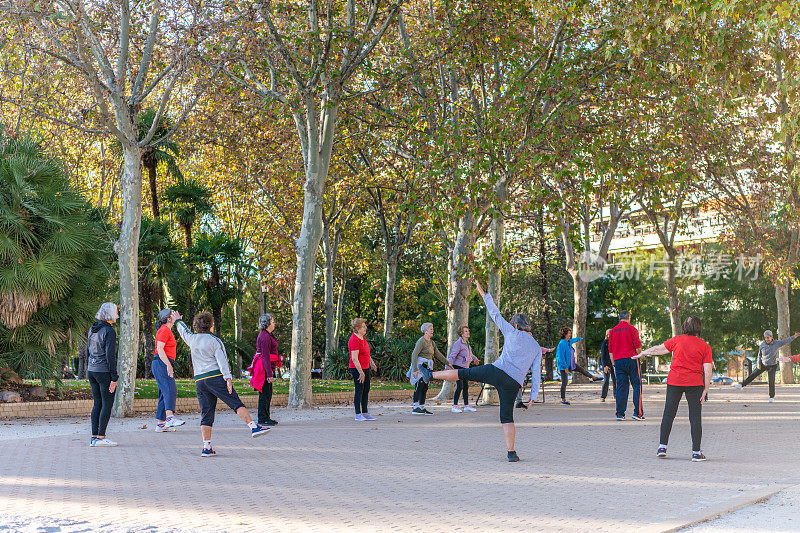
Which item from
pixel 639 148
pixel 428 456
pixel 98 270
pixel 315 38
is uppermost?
pixel 315 38

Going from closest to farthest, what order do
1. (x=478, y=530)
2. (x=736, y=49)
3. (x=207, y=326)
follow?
1. (x=478, y=530)
2. (x=207, y=326)
3. (x=736, y=49)

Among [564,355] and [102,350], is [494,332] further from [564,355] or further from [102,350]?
[102,350]

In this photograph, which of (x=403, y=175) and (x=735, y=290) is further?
(x=735, y=290)

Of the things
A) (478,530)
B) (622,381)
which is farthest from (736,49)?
(478,530)

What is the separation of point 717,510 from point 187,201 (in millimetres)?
22742

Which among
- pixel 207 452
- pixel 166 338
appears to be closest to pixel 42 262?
pixel 166 338

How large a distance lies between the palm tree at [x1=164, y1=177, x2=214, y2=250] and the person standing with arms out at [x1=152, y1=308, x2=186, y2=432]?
13.9 meters

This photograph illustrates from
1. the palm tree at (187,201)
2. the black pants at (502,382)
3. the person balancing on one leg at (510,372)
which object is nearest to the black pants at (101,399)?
the person balancing on one leg at (510,372)

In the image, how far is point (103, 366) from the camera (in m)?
10.4

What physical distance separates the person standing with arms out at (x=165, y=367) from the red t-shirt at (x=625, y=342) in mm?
8071

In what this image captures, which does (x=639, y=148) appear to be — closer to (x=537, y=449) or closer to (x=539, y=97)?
(x=539, y=97)

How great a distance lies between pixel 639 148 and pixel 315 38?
8087 millimetres

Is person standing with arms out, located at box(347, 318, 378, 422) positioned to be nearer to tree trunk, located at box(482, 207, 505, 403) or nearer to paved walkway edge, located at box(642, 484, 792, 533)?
tree trunk, located at box(482, 207, 505, 403)

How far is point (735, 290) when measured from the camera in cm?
4200
